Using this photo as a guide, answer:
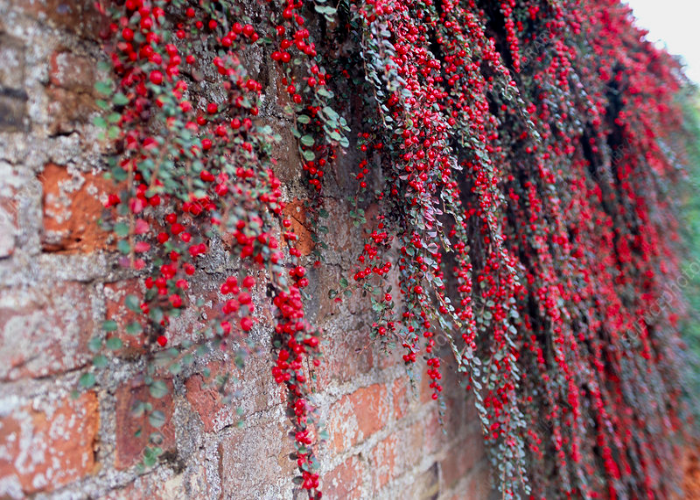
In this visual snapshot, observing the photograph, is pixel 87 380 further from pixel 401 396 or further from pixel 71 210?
→ pixel 401 396

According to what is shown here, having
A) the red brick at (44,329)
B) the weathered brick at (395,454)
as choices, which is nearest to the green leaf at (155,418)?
the red brick at (44,329)

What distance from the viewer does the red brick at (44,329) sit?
0.53 metres

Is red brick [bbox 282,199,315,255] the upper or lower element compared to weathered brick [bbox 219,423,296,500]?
upper

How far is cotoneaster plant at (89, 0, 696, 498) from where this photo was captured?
0.61 m

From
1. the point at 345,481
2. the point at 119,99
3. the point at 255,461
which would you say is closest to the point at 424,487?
the point at 345,481

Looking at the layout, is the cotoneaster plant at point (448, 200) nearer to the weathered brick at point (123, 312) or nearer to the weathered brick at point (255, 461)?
the weathered brick at point (123, 312)

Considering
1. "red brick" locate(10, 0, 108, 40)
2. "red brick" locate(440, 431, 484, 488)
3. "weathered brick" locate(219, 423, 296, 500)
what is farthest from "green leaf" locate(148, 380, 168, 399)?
"red brick" locate(440, 431, 484, 488)

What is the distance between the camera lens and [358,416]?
3.64 feet

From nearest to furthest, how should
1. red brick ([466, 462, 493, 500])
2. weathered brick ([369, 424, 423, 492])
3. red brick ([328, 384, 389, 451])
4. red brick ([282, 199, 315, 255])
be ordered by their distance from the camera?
red brick ([282, 199, 315, 255])
red brick ([328, 384, 389, 451])
weathered brick ([369, 424, 423, 492])
red brick ([466, 462, 493, 500])

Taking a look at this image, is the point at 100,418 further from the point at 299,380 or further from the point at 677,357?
the point at 677,357

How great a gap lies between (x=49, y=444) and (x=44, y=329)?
0.46 ft

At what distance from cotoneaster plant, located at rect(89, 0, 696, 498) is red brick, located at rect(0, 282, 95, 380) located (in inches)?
1.8

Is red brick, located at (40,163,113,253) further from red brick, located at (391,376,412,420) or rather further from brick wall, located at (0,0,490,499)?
red brick, located at (391,376,412,420)

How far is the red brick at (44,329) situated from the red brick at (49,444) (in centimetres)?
5
